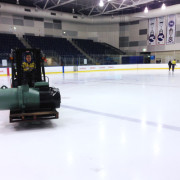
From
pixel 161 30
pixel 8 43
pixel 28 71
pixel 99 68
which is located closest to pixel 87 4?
pixel 99 68

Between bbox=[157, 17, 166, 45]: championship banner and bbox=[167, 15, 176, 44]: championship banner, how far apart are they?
0.60 meters

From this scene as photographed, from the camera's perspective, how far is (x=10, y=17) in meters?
23.9

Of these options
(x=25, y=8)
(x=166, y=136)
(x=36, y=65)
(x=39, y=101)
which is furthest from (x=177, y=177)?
(x=25, y=8)

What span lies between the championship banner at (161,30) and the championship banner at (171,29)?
0.60 m

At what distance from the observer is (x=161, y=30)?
26.2 meters

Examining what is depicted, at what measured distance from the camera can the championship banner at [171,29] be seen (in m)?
25.2

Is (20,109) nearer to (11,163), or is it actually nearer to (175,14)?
(11,163)

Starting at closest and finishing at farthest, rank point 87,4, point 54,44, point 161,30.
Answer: point 87,4, point 54,44, point 161,30

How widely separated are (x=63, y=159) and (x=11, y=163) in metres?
0.57

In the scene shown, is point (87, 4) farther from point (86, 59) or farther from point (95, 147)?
point (95, 147)

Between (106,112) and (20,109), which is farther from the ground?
(20,109)

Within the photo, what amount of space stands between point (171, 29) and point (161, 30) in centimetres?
119

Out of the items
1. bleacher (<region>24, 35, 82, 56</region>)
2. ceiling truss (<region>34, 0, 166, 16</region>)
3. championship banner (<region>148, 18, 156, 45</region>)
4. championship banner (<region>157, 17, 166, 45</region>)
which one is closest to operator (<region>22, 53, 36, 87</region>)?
ceiling truss (<region>34, 0, 166, 16</region>)

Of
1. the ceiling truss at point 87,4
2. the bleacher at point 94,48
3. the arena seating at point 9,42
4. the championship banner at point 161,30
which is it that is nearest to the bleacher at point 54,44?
the arena seating at point 9,42
